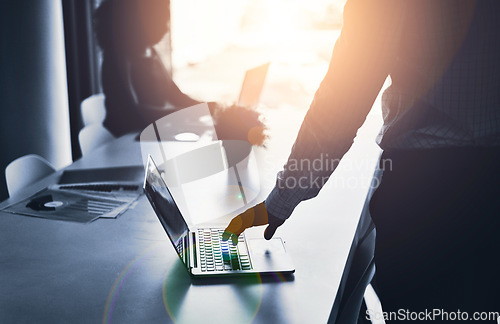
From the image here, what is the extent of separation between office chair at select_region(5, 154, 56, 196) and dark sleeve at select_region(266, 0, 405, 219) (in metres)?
1.22

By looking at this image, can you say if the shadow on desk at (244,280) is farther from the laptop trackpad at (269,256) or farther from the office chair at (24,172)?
the office chair at (24,172)

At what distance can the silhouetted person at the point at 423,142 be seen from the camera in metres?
1.03

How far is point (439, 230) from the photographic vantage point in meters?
1.16

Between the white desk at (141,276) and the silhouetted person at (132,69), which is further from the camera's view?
the silhouetted person at (132,69)

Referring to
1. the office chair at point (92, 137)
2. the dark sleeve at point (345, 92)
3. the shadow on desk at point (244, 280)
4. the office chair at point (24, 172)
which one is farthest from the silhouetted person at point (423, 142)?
the office chair at point (92, 137)

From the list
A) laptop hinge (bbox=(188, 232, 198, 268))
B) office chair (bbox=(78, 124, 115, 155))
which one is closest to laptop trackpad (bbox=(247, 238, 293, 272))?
laptop hinge (bbox=(188, 232, 198, 268))

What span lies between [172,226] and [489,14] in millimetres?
873

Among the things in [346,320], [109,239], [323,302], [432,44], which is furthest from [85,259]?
[432,44]

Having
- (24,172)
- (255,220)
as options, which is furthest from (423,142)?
(24,172)

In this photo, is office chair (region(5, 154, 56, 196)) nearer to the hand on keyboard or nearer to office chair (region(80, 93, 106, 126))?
office chair (region(80, 93, 106, 126))

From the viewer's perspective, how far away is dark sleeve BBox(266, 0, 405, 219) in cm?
101

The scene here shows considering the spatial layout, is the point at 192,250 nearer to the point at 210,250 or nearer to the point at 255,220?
the point at 210,250

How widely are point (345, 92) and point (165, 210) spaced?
541 mm

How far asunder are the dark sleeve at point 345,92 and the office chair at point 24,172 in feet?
4.01
